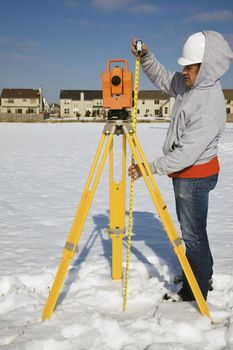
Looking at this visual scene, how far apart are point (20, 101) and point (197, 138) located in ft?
300

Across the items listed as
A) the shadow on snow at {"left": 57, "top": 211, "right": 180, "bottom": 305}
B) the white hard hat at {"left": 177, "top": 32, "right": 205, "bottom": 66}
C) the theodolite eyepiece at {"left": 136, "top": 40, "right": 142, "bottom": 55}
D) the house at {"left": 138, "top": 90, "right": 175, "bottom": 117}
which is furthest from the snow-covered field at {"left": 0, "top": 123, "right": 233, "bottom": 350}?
the house at {"left": 138, "top": 90, "right": 175, "bottom": 117}

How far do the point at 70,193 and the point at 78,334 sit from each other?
17.3 ft

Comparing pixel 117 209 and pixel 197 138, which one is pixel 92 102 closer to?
pixel 117 209

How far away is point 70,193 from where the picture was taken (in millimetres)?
7918

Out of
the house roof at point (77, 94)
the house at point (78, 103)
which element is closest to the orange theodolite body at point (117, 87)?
the house at point (78, 103)

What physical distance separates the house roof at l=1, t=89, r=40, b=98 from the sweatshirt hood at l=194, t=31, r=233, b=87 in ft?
297

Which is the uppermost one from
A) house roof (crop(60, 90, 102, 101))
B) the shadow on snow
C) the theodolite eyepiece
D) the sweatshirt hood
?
house roof (crop(60, 90, 102, 101))

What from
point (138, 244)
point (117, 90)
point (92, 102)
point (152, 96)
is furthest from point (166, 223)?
point (92, 102)

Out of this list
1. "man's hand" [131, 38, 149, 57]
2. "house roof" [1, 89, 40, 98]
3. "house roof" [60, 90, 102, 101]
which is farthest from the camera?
"house roof" [60, 90, 102, 101]

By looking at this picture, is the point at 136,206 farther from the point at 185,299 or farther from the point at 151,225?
the point at 185,299

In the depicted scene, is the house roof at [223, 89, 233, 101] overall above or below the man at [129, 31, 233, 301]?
above

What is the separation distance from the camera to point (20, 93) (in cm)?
8962

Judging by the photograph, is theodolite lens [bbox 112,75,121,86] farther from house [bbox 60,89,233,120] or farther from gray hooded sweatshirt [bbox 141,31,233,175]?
house [bbox 60,89,233,120]

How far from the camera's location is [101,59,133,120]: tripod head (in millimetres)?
2951
